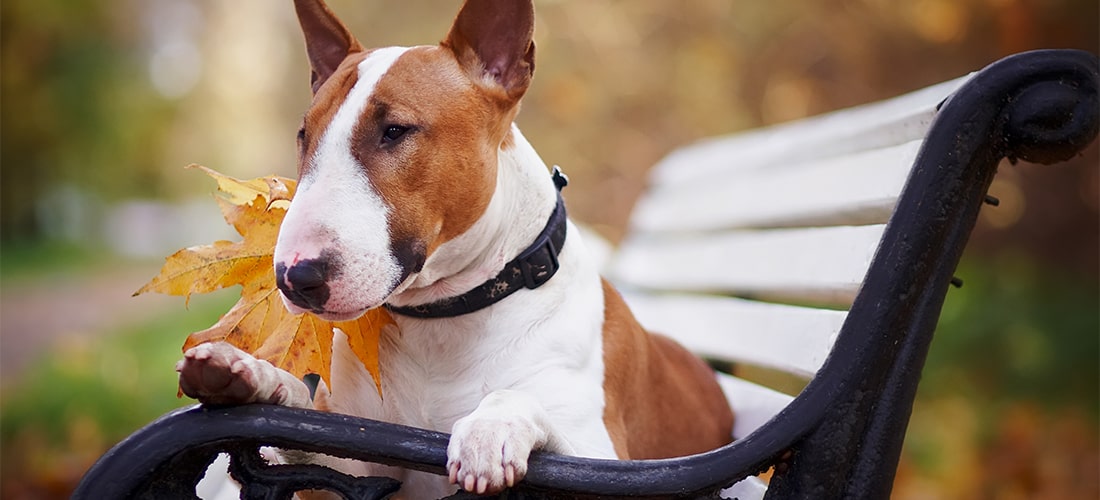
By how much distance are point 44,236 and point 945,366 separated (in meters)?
5.80

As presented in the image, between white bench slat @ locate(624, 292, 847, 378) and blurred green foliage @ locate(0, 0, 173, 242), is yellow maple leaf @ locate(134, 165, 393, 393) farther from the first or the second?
blurred green foliage @ locate(0, 0, 173, 242)

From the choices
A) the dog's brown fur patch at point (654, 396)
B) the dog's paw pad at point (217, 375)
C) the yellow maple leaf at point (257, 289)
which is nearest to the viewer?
the dog's paw pad at point (217, 375)

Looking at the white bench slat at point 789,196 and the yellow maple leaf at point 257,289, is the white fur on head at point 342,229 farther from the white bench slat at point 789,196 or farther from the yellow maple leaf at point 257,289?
the white bench slat at point 789,196

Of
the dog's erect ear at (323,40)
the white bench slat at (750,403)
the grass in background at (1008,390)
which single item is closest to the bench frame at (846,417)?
the white bench slat at (750,403)

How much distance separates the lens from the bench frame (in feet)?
3.59

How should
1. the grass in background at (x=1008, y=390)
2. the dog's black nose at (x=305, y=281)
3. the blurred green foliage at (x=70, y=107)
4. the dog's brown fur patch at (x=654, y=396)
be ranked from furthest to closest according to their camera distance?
the blurred green foliage at (x=70, y=107) → the grass in background at (x=1008, y=390) → the dog's brown fur patch at (x=654, y=396) → the dog's black nose at (x=305, y=281)

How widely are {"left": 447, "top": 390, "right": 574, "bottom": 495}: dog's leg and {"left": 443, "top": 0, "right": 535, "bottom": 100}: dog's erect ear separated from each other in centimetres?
57

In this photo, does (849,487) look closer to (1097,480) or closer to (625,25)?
(1097,480)

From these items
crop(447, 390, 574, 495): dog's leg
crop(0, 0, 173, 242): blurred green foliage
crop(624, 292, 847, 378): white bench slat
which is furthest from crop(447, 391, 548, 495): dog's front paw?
crop(0, 0, 173, 242): blurred green foliage

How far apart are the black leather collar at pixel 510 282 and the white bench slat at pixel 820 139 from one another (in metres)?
0.58

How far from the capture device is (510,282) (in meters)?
1.51

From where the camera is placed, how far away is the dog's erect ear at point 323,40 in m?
1.63

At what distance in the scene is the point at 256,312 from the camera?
53.7 inches

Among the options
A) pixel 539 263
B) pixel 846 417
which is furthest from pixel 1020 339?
pixel 846 417
